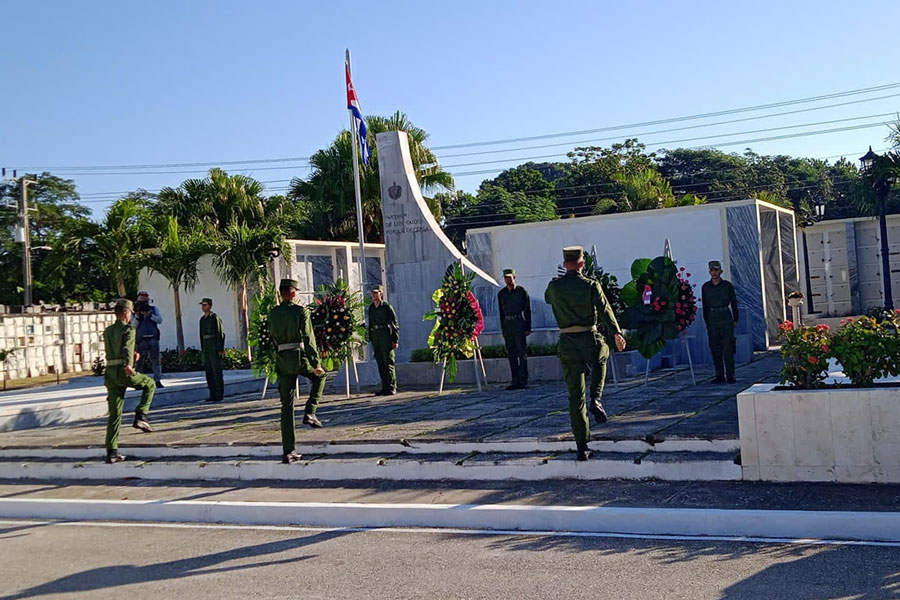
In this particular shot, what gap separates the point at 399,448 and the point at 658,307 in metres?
5.43

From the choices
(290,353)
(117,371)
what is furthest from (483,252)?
(290,353)

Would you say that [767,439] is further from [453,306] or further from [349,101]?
[349,101]

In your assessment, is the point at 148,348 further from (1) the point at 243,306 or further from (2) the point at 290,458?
A: (2) the point at 290,458

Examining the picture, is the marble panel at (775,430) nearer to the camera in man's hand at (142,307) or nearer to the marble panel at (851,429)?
the marble panel at (851,429)

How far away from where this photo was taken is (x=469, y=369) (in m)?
17.0

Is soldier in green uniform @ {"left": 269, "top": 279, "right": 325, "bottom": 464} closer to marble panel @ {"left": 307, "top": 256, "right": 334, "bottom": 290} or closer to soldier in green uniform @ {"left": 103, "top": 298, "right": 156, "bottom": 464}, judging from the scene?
soldier in green uniform @ {"left": 103, "top": 298, "right": 156, "bottom": 464}

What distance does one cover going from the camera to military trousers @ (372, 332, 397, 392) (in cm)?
1566

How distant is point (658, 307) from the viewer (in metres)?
13.9

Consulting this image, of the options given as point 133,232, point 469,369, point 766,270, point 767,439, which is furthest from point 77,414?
point 766,270

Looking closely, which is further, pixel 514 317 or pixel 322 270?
pixel 322 270

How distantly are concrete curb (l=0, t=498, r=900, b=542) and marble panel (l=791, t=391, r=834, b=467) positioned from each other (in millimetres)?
1094

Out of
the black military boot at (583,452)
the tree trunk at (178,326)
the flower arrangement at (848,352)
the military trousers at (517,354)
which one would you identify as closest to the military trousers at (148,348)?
the military trousers at (517,354)

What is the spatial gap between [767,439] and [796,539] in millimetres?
1483

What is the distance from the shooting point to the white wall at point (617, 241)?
811 inches
